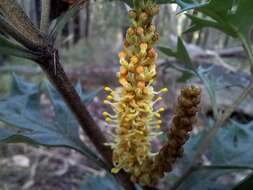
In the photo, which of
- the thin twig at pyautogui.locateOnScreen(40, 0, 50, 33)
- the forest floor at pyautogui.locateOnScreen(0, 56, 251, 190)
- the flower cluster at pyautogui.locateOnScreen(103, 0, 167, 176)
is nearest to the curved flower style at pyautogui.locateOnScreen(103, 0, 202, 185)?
the flower cluster at pyautogui.locateOnScreen(103, 0, 167, 176)

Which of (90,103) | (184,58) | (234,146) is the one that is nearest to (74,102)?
(184,58)

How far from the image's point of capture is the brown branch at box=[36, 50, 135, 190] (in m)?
0.48

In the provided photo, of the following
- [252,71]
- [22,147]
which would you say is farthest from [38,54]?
[22,147]

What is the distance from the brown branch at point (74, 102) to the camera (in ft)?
1.57

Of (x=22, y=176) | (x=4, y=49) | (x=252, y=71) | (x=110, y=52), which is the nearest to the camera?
(x=4, y=49)

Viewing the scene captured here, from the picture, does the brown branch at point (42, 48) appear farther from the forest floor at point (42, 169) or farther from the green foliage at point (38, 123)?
the forest floor at point (42, 169)

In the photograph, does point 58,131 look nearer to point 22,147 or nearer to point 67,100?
point 67,100

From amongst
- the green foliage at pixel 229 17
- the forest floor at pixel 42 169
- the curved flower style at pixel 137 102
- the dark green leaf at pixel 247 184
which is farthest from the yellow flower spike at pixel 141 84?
the forest floor at pixel 42 169

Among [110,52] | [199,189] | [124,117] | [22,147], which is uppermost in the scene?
[124,117]

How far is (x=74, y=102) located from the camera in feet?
1.72

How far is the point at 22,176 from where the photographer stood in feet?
5.85

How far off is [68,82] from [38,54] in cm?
6

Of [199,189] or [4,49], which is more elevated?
[4,49]

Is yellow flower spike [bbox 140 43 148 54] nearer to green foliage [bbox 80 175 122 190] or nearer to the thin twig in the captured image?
the thin twig
